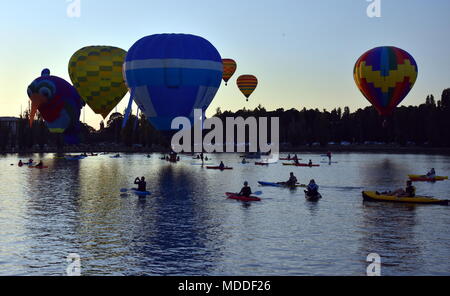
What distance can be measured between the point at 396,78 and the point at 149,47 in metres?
43.3

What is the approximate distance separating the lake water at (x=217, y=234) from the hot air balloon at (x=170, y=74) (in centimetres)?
917

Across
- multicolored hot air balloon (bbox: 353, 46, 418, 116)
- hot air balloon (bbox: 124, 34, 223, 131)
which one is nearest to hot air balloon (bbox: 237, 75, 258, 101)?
multicolored hot air balloon (bbox: 353, 46, 418, 116)

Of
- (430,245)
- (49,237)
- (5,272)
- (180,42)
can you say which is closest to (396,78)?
(180,42)

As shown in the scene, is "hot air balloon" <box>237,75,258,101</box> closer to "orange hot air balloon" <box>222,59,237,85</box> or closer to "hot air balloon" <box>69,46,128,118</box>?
"orange hot air balloon" <box>222,59,237,85</box>

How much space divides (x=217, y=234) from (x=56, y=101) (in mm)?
79912

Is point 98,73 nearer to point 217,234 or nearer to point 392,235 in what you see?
A: point 217,234

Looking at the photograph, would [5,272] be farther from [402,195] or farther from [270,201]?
[402,195]

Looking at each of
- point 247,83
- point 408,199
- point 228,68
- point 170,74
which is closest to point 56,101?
point 228,68

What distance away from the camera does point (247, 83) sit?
5571 inches

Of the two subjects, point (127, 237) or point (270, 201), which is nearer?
point (127, 237)

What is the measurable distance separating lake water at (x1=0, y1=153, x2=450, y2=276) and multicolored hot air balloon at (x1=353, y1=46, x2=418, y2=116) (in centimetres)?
3147

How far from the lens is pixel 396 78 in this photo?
85.6 metres

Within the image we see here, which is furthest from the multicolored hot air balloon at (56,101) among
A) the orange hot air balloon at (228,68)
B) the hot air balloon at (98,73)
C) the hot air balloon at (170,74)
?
the hot air balloon at (170,74)

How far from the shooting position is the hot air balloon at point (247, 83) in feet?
464
